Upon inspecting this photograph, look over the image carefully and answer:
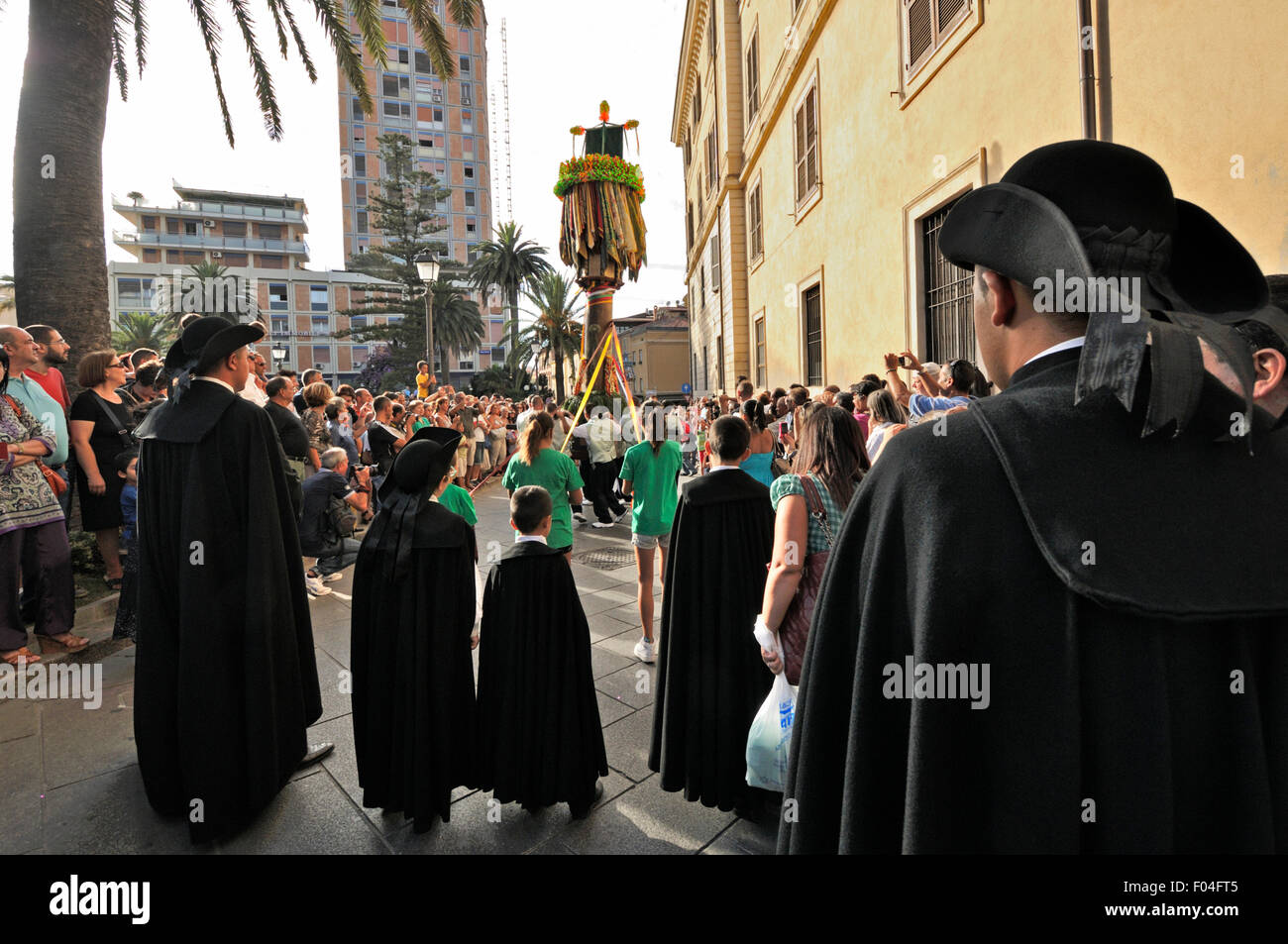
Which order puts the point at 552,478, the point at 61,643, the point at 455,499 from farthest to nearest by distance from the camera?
the point at 552,478 < the point at 61,643 < the point at 455,499

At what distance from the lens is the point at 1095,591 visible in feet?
2.95

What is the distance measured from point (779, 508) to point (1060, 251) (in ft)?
5.44

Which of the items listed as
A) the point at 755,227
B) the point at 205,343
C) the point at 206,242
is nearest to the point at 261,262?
the point at 206,242

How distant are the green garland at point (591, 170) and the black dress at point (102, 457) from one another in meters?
5.33

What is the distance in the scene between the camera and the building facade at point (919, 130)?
4.13 meters

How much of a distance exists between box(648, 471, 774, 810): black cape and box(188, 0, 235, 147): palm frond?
9859 mm

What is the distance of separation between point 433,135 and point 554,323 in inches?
1556

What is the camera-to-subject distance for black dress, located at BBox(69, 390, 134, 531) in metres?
5.19

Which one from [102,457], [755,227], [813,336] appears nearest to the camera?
[102,457]

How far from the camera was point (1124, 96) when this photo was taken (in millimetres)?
A: 4992

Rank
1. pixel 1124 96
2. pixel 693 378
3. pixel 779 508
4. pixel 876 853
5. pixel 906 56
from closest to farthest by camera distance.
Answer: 1. pixel 876 853
2. pixel 779 508
3. pixel 1124 96
4. pixel 906 56
5. pixel 693 378

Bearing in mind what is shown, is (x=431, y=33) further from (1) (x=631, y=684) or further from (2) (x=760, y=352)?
(2) (x=760, y=352)
